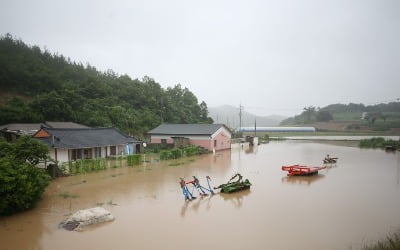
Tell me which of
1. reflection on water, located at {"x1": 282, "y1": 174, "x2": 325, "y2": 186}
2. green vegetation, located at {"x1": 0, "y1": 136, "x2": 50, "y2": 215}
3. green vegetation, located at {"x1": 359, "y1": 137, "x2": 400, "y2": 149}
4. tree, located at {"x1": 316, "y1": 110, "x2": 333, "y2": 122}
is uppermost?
tree, located at {"x1": 316, "y1": 110, "x2": 333, "y2": 122}

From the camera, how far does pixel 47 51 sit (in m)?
68.1

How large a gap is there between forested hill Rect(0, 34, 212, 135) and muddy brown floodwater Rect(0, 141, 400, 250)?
2328 centimetres

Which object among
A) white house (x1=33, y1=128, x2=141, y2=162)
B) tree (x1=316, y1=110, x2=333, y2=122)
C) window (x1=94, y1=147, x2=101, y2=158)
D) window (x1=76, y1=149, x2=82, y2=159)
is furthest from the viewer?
tree (x1=316, y1=110, x2=333, y2=122)

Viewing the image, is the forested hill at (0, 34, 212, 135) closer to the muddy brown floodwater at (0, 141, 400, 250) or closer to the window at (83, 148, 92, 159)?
the window at (83, 148, 92, 159)

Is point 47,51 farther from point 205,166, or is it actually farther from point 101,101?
point 205,166

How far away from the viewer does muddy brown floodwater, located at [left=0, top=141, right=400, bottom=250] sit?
937cm

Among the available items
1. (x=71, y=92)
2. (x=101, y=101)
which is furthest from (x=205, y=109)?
(x=71, y=92)

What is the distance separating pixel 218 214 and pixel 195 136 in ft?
82.4

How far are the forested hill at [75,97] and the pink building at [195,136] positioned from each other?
6995 millimetres

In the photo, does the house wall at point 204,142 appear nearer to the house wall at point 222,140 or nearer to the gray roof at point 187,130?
the gray roof at point 187,130

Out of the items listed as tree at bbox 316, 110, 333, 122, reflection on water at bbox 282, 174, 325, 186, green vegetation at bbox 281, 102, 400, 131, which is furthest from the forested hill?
tree at bbox 316, 110, 333, 122

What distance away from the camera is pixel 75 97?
141 ft

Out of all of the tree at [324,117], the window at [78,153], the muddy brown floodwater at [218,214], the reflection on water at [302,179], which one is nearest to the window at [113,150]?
the window at [78,153]

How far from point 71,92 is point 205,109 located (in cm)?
3252
